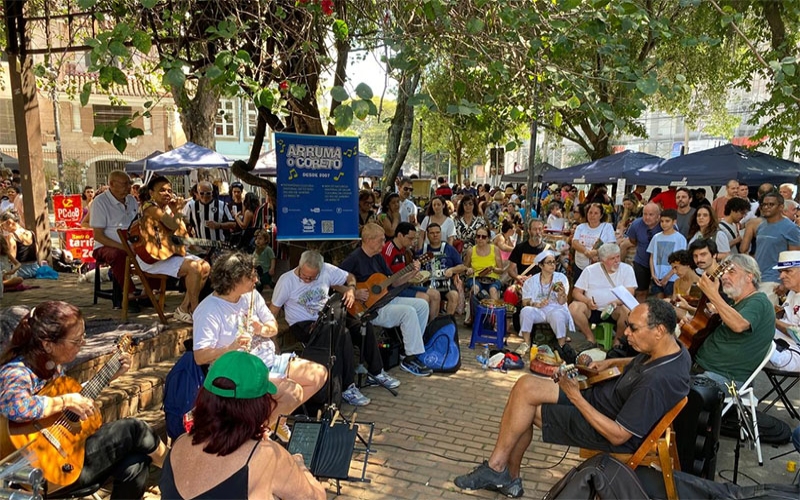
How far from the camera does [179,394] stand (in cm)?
337

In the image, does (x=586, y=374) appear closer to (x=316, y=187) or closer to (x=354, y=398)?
(x=354, y=398)

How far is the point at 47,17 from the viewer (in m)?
5.71

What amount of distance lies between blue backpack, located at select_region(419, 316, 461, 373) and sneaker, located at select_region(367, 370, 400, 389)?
601 mm

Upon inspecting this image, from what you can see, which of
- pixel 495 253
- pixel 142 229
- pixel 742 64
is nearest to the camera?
pixel 142 229

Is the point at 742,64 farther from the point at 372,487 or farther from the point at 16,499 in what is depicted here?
the point at 16,499

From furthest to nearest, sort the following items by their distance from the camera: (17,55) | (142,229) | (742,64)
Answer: (742,64)
(17,55)
(142,229)

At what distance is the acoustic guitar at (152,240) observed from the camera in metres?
5.00

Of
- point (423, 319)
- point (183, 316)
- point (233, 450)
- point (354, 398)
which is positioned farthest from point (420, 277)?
point (233, 450)

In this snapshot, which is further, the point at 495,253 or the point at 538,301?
the point at 495,253

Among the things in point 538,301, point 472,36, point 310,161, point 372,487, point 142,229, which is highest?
point 472,36

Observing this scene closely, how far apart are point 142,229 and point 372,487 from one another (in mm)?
3285

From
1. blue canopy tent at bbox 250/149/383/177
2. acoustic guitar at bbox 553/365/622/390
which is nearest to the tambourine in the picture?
acoustic guitar at bbox 553/365/622/390

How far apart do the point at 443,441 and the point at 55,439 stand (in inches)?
107

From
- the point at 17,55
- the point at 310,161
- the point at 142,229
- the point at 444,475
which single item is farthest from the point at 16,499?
the point at 17,55
